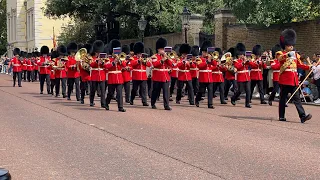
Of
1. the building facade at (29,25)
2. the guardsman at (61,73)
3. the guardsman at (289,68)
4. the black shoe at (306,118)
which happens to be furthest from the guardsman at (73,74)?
the building facade at (29,25)

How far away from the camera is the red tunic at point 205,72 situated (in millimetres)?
16594

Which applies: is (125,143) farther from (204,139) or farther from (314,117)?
(314,117)

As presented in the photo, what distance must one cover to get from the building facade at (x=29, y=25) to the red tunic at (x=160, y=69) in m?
45.4

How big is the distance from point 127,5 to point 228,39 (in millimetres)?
8683

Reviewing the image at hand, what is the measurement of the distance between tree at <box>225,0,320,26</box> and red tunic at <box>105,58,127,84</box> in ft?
24.6

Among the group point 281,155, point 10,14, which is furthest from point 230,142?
point 10,14

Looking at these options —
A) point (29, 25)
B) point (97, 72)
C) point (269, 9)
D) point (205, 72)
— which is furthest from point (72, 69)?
point (29, 25)

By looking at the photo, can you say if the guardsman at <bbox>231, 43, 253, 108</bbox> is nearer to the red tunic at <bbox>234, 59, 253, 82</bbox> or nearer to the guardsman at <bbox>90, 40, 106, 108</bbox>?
the red tunic at <bbox>234, 59, 253, 82</bbox>

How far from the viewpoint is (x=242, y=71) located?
659 inches

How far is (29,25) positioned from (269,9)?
179ft

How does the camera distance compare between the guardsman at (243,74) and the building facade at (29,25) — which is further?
the building facade at (29,25)

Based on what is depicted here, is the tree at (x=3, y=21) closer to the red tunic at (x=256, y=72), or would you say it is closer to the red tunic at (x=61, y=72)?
the red tunic at (x=61, y=72)

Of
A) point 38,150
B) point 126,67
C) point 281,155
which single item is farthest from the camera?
point 126,67

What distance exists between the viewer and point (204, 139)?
1017cm
